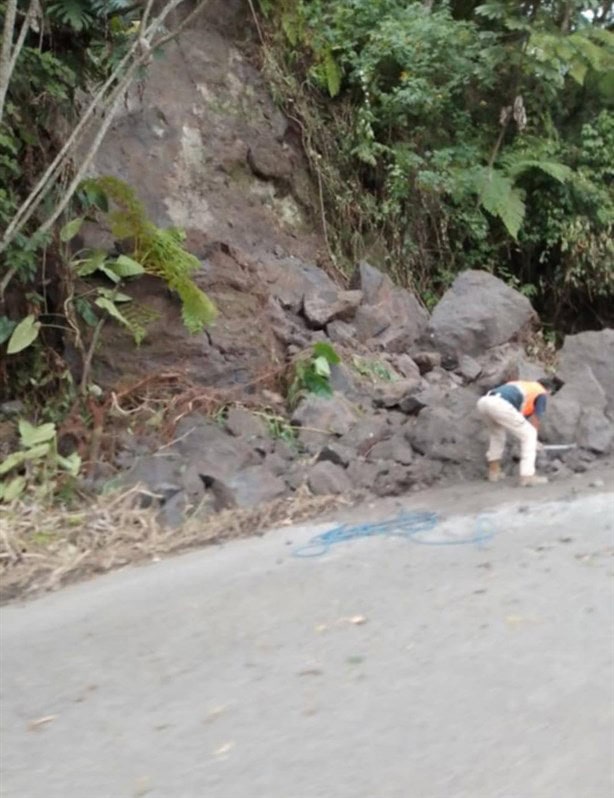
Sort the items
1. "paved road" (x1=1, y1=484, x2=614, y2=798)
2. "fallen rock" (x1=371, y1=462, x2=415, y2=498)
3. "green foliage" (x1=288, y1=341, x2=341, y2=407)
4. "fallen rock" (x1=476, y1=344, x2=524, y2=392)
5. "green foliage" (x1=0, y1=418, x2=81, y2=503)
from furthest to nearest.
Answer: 1. "fallen rock" (x1=476, y1=344, x2=524, y2=392)
2. "green foliage" (x1=288, y1=341, x2=341, y2=407)
3. "fallen rock" (x1=371, y1=462, x2=415, y2=498)
4. "green foliage" (x1=0, y1=418, x2=81, y2=503)
5. "paved road" (x1=1, y1=484, x2=614, y2=798)

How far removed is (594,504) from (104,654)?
11.6 feet

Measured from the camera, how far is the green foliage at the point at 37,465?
8055mm

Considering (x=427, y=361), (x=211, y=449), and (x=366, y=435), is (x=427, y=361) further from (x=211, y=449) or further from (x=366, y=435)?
(x=211, y=449)

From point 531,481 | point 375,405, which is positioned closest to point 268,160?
point 375,405

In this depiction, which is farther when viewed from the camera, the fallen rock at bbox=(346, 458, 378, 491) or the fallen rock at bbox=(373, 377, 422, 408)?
the fallen rock at bbox=(373, 377, 422, 408)

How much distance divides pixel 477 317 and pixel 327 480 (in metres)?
3.75

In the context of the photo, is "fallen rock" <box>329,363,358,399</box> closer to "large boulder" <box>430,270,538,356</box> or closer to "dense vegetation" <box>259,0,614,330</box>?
"large boulder" <box>430,270,538,356</box>

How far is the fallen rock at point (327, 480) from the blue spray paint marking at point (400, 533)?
0.74 m

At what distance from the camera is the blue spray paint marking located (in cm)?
690

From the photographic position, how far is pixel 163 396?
9.38m

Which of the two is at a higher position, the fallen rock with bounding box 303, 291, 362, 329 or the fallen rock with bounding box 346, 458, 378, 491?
the fallen rock with bounding box 303, 291, 362, 329

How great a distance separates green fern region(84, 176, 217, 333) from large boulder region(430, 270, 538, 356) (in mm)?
2894

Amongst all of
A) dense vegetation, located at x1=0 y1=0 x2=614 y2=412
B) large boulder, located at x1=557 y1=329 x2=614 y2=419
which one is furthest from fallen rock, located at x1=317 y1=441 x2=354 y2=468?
dense vegetation, located at x1=0 y1=0 x2=614 y2=412

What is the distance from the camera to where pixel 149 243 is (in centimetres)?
958
